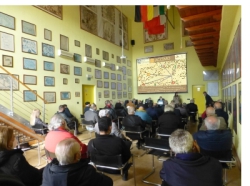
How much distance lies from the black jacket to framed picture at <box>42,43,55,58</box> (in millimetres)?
5966

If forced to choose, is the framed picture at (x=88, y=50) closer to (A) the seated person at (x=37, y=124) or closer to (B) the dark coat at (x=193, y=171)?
(A) the seated person at (x=37, y=124)

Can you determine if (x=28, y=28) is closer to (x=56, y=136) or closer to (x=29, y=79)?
(x=29, y=79)

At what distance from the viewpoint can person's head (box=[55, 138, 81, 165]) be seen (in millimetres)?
1479

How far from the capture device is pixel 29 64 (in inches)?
247

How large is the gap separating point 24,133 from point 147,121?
3441 mm

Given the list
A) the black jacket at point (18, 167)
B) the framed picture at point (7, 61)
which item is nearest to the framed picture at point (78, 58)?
the framed picture at point (7, 61)

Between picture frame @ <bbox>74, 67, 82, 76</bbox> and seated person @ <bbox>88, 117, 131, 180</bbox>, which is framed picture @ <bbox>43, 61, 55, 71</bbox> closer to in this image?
picture frame @ <bbox>74, 67, 82, 76</bbox>

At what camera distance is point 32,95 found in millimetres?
6305

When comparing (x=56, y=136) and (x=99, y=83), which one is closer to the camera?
(x=56, y=136)

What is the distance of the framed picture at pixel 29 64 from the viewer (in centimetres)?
614

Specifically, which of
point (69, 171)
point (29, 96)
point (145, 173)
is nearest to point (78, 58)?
point (29, 96)

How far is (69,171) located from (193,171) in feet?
3.27

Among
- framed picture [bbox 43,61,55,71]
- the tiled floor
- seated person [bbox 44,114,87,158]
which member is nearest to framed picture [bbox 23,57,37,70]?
framed picture [bbox 43,61,55,71]

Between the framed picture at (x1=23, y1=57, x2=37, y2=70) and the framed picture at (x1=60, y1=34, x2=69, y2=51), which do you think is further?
the framed picture at (x1=60, y1=34, x2=69, y2=51)
